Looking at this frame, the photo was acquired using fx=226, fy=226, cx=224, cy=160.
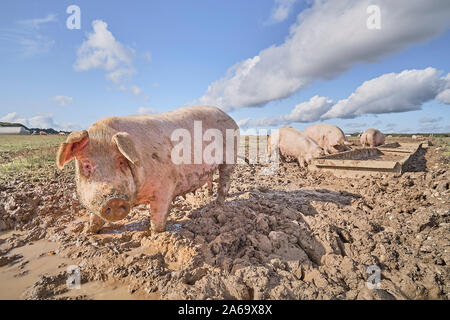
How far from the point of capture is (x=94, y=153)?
246 centimetres

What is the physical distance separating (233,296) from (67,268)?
1.92 m

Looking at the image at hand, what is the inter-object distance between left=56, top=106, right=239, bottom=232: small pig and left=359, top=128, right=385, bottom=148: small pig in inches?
728

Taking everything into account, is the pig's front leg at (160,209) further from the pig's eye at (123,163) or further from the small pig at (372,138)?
the small pig at (372,138)

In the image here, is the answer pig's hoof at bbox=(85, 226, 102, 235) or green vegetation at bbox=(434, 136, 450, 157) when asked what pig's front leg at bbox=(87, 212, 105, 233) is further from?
green vegetation at bbox=(434, 136, 450, 157)

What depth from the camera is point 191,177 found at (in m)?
3.50

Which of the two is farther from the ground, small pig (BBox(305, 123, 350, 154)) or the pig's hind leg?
small pig (BBox(305, 123, 350, 154))

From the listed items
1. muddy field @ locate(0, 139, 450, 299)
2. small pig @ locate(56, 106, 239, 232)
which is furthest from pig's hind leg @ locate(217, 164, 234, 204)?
small pig @ locate(56, 106, 239, 232)

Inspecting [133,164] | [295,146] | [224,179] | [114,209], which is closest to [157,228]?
[114,209]

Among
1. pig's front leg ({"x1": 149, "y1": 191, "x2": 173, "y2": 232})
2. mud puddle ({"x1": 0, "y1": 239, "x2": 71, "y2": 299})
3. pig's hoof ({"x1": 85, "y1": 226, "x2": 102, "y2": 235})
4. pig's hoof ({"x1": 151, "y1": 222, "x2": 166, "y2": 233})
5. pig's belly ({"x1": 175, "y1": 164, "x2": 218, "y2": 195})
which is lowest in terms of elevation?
mud puddle ({"x1": 0, "y1": 239, "x2": 71, "y2": 299})

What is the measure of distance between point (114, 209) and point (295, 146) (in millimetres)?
9379

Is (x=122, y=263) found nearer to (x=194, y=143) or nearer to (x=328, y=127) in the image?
(x=194, y=143)

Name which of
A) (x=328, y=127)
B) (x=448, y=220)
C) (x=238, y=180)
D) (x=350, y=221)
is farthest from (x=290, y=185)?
(x=328, y=127)

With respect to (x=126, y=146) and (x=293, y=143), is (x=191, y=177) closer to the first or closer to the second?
(x=126, y=146)

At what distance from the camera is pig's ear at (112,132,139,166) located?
2.36 metres
